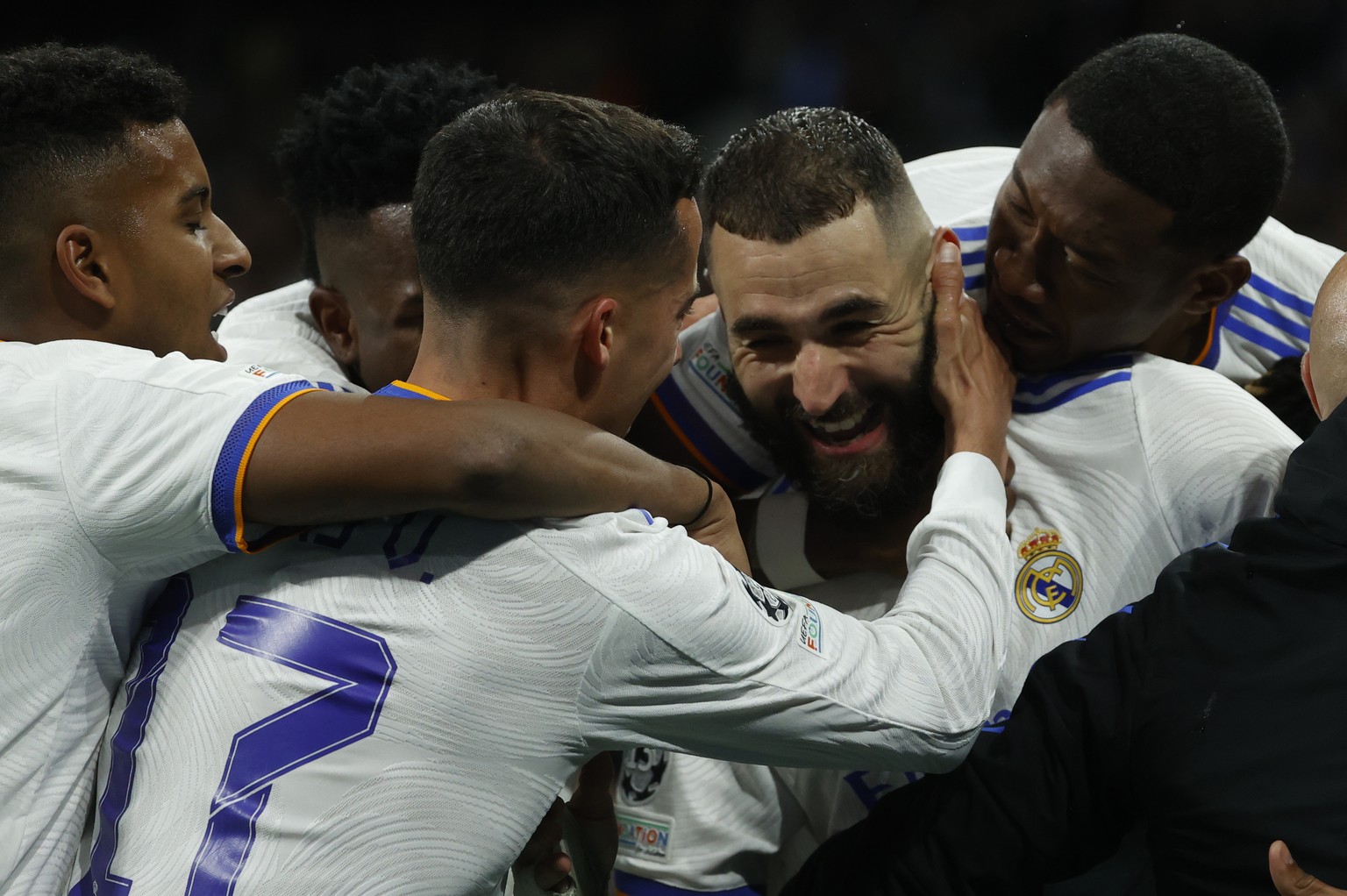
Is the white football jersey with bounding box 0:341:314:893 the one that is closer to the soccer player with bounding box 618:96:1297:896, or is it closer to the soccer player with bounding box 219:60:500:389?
the soccer player with bounding box 219:60:500:389

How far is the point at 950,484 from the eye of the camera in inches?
78.0

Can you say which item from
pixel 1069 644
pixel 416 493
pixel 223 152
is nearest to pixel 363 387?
pixel 416 493

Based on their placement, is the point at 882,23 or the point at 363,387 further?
the point at 882,23

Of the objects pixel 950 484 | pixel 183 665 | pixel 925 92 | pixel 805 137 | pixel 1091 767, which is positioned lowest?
pixel 925 92

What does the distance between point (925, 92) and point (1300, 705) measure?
4138mm

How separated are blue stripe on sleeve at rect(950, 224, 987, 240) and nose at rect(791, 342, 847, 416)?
21.0 inches

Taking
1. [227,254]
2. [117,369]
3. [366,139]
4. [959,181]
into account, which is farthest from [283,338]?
[959,181]

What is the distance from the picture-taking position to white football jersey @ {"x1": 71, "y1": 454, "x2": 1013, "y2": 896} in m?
1.50

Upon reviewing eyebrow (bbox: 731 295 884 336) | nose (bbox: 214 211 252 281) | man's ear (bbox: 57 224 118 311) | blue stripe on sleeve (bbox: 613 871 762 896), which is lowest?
blue stripe on sleeve (bbox: 613 871 762 896)

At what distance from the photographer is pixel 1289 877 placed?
57.8 inches

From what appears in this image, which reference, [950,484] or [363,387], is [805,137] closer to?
[950,484]

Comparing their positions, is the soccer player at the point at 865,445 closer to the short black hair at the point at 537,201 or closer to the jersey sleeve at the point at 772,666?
the jersey sleeve at the point at 772,666

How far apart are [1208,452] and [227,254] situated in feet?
5.42

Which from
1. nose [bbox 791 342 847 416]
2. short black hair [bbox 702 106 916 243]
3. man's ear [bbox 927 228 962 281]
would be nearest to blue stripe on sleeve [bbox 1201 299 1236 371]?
man's ear [bbox 927 228 962 281]
